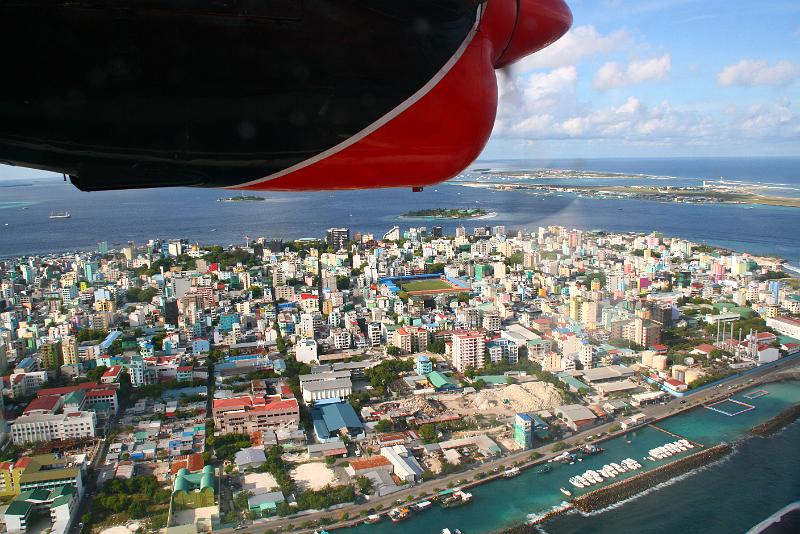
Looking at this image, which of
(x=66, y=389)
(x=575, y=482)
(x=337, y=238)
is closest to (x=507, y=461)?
(x=575, y=482)

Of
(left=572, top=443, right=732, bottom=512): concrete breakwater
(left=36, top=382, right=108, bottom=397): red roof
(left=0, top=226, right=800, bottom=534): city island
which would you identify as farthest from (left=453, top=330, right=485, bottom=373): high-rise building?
(left=36, top=382, right=108, bottom=397): red roof

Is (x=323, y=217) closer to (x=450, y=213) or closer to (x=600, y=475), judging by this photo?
(x=450, y=213)

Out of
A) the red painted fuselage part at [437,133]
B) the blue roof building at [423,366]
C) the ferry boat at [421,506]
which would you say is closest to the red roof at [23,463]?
the ferry boat at [421,506]

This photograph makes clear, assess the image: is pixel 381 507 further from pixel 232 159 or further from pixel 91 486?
pixel 232 159

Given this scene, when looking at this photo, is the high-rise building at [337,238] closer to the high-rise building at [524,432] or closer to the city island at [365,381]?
the city island at [365,381]

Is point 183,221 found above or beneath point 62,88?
beneath

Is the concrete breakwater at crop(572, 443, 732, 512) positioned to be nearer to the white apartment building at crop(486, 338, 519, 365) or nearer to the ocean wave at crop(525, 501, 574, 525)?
the ocean wave at crop(525, 501, 574, 525)

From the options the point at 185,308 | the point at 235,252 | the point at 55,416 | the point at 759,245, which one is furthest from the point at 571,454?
the point at 759,245
